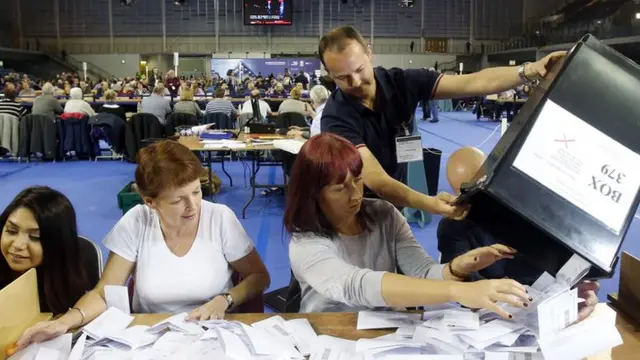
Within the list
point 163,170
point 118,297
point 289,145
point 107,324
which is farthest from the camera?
point 289,145

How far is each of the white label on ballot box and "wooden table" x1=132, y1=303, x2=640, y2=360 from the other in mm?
492

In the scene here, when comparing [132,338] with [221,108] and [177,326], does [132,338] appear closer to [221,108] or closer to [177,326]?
[177,326]

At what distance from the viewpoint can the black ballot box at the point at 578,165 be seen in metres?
0.81

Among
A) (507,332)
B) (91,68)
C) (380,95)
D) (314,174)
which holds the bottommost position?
(507,332)

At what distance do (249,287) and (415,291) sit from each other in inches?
29.2

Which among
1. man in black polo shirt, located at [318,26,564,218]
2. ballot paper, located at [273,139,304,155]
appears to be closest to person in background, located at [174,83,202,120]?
ballot paper, located at [273,139,304,155]

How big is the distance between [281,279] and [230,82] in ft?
40.1

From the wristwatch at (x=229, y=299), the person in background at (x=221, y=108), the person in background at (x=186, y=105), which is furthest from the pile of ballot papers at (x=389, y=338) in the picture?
the person in background at (x=221, y=108)

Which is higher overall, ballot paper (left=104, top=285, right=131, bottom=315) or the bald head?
the bald head

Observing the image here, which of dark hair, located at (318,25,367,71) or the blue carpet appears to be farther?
the blue carpet

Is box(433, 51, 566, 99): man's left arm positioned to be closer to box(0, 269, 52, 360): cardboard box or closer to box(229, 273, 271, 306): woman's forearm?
box(229, 273, 271, 306): woman's forearm

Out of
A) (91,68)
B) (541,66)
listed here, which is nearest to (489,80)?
(541,66)

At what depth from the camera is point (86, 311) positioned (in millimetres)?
1445

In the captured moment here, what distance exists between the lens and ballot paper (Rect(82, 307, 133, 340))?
1300 millimetres
